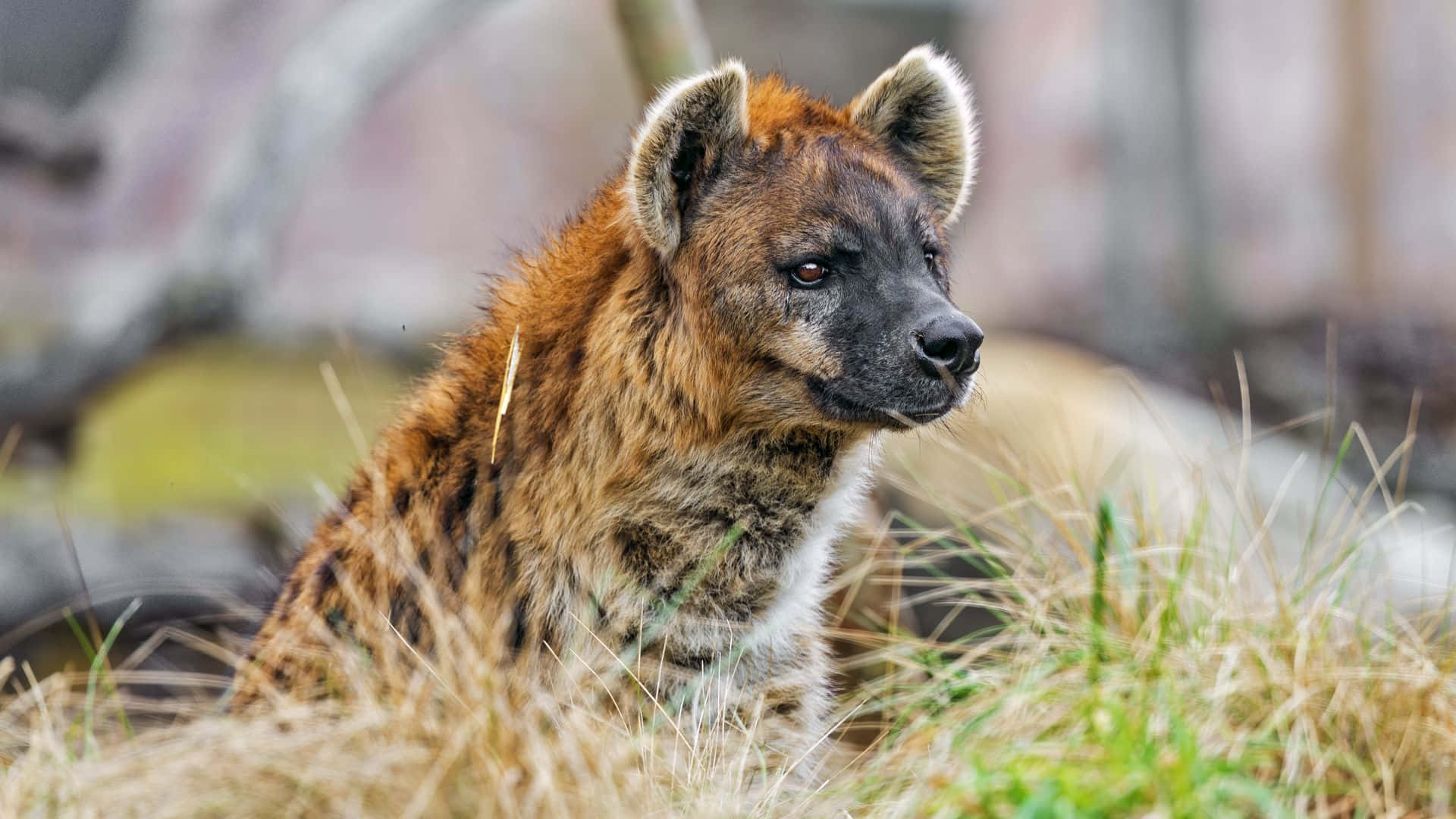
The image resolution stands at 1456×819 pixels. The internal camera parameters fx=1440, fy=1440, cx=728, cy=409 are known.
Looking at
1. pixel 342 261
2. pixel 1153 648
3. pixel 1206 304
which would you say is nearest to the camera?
pixel 1153 648

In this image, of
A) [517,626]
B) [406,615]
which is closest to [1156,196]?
[517,626]

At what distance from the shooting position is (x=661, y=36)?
6.28 meters

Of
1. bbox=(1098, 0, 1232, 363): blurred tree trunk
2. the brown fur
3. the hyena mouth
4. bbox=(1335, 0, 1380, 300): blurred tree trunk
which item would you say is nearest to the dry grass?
the brown fur

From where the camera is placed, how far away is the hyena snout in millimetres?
3648

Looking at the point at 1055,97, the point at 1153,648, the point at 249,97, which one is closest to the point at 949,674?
the point at 1153,648

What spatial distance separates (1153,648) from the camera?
3363mm

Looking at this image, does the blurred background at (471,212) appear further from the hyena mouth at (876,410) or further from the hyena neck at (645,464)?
the hyena mouth at (876,410)

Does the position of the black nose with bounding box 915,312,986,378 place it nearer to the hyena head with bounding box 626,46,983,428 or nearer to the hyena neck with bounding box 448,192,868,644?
the hyena head with bounding box 626,46,983,428

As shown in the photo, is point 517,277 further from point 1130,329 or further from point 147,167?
point 1130,329

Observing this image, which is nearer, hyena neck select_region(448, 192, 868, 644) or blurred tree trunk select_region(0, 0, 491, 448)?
hyena neck select_region(448, 192, 868, 644)

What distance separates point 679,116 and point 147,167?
549 centimetres

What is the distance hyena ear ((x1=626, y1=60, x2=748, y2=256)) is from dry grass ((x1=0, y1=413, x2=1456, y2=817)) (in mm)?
1188

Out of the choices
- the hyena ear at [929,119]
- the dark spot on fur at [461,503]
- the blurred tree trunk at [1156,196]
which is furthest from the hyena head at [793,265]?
the blurred tree trunk at [1156,196]

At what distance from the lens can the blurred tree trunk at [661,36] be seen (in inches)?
247
